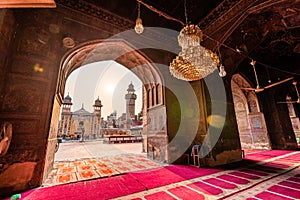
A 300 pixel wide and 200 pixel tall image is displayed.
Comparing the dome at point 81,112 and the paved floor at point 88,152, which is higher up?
the dome at point 81,112

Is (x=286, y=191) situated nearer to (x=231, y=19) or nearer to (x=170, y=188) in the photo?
(x=170, y=188)

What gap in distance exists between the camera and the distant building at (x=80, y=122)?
93.3 ft

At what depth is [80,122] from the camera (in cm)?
3056

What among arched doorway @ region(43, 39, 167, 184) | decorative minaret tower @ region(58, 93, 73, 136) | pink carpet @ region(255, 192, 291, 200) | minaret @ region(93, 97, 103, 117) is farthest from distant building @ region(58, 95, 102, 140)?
pink carpet @ region(255, 192, 291, 200)

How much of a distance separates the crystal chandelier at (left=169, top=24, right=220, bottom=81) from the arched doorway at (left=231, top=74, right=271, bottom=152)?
743cm

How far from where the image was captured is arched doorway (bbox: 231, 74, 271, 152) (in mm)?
8984

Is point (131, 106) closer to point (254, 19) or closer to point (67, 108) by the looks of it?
point (67, 108)

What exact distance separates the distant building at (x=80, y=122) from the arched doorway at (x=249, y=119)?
98.3 ft

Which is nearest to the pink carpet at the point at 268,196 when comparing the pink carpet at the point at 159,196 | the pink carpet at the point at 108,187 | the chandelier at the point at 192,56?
the pink carpet at the point at 108,187

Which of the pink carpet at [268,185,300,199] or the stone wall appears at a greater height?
the stone wall

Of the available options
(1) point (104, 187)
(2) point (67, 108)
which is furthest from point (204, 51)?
(2) point (67, 108)

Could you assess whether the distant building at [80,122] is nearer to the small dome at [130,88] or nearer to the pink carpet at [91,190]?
the small dome at [130,88]

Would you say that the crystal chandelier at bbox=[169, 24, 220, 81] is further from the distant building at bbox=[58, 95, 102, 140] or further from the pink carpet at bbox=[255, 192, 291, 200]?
the distant building at bbox=[58, 95, 102, 140]

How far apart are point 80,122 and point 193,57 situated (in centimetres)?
3326
